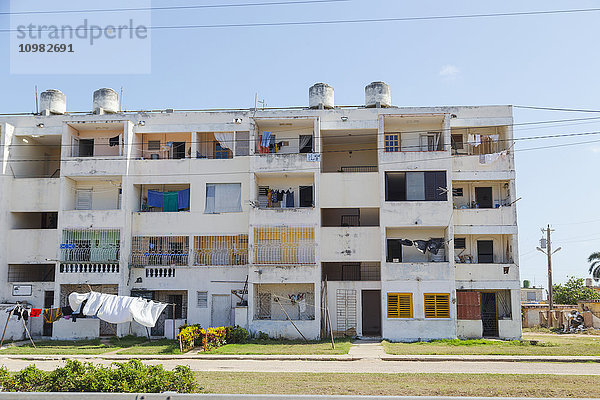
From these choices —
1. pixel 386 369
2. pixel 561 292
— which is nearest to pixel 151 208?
pixel 386 369

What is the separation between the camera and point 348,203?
107ft

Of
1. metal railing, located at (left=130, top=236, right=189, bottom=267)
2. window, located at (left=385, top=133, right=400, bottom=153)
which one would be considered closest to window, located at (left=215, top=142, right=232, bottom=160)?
metal railing, located at (left=130, top=236, right=189, bottom=267)

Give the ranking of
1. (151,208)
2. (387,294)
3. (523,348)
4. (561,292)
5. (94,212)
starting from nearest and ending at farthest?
(523,348), (387,294), (94,212), (151,208), (561,292)

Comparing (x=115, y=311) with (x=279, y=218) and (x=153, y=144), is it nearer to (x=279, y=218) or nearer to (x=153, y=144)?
(x=279, y=218)

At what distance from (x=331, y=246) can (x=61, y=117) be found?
1779 cm

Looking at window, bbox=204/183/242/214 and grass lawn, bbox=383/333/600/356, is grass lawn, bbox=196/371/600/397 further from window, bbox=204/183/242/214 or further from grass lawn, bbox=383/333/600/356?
window, bbox=204/183/242/214

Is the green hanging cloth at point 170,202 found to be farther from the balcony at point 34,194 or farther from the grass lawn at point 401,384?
the grass lawn at point 401,384

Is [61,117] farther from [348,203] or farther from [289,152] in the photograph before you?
[348,203]

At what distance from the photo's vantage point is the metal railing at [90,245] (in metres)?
32.5

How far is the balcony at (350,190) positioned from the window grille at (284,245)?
2221mm

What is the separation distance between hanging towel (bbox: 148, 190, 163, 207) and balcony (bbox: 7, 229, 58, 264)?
5560 mm

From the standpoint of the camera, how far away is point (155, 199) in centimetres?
3438

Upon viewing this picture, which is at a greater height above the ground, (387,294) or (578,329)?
(387,294)

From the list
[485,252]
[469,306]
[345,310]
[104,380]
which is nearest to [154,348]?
[345,310]
